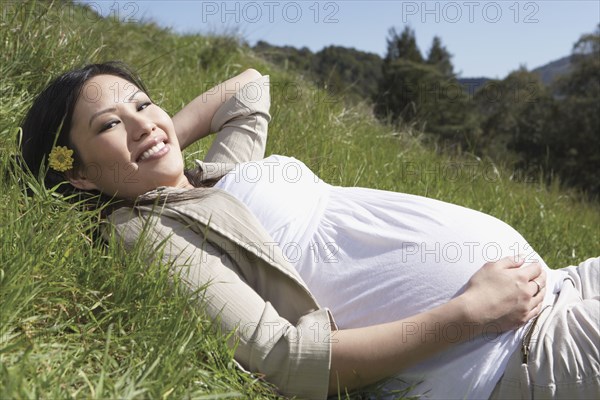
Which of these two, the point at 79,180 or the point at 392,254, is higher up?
the point at 79,180

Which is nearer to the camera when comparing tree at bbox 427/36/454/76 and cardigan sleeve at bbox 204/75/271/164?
cardigan sleeve at bbox 204/75/271/164

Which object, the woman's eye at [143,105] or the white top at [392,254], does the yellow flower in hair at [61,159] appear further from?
the white top at [392,254]

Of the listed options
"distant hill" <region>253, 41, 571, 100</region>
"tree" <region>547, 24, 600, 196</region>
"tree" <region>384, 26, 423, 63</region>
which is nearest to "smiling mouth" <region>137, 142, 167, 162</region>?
"distant hill" <region>253, 41, 571, 100</region>

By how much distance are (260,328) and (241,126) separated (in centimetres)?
114

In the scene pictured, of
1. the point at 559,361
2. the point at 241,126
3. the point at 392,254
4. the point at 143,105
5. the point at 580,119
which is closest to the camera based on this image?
the point at 559,361

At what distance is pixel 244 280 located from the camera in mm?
1953

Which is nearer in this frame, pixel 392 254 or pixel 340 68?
pixel 392 254

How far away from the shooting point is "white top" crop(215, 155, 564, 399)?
1822mm

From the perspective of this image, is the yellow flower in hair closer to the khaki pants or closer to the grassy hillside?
the grassy hillside

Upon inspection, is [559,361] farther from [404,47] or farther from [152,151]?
[404,47]

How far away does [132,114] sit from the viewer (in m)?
2.13

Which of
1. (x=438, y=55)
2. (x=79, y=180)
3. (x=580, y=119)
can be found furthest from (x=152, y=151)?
(x=438, y=55)

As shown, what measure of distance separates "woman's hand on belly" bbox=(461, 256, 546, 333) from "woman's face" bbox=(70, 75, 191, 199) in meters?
1.03

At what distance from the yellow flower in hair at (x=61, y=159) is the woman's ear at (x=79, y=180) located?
5cm
